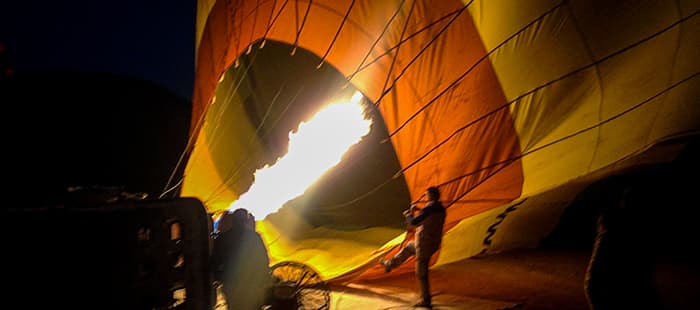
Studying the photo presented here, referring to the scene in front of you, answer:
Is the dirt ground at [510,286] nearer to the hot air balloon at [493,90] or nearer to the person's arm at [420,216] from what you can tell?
the hot air balloon at [493,90]

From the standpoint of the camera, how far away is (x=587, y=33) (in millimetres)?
3023

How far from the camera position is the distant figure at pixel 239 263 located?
8.02ft

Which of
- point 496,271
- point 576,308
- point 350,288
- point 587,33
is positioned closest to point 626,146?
point 587,33

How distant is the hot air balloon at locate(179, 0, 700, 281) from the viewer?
3074 millimetres

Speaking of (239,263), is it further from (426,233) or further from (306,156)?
(306,156)

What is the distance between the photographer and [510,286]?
13.7 ft

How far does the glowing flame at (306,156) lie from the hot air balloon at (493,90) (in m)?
0.04

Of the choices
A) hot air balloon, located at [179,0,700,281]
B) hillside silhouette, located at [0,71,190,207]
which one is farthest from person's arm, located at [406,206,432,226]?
hillside silhouette, located at [0,71,190,207]

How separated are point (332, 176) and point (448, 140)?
3.48 m

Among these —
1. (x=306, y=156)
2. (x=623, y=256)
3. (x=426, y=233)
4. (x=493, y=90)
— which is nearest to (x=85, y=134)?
(x=306, y=156)

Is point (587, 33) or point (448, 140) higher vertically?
point (587, 33)

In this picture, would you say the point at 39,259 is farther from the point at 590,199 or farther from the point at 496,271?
the point at 590,199

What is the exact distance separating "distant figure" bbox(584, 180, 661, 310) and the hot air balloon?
3.74ft

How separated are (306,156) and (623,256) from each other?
2.75 meters
